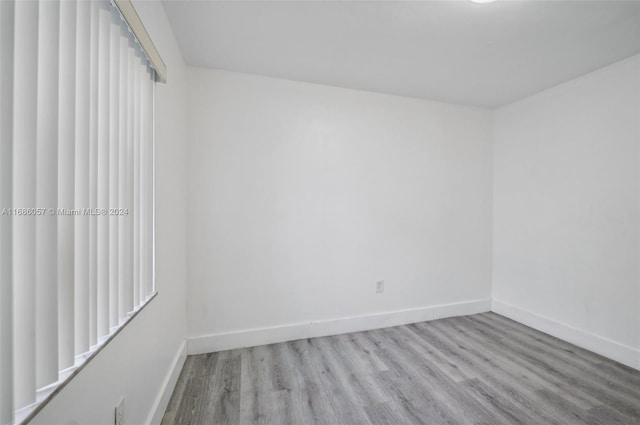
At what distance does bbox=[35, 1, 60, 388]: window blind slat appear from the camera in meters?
0.66

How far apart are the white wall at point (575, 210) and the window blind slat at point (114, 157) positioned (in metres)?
3.54

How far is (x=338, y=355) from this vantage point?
2143mm

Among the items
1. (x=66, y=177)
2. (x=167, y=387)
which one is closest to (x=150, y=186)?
(x=66, y=177)

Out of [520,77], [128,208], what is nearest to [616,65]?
[520,77]

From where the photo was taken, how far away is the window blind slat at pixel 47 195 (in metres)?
0.66

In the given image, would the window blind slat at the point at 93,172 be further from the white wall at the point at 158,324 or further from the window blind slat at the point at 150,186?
the window blind slat at the point at 150,186

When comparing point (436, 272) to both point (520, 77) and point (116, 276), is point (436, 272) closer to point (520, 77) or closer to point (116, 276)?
point (520, 77)

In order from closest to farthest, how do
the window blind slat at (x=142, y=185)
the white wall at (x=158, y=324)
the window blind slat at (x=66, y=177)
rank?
the window blind slat at (x=66, y=177) < the white wall at (x=158, y=324) < the window blind slat at (x=142, y=185)

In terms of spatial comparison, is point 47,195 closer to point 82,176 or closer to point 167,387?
point 82,176

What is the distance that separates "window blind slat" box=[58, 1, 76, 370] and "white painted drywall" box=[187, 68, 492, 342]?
4.66ft

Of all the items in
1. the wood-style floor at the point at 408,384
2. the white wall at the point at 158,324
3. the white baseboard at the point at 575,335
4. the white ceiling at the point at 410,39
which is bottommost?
the wood-style floor at the point at 408,384

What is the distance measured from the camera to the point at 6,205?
566 millimetres

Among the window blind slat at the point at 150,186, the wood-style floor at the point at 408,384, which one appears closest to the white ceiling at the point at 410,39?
the window blind slat at the point at 150,186

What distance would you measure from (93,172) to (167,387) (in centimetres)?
145
